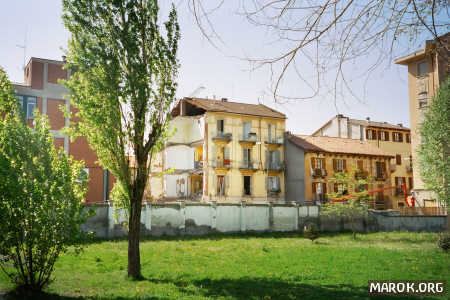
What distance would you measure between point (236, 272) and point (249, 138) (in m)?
31.0

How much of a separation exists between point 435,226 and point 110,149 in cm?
3060

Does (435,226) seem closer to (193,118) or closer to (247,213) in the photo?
(247,213)

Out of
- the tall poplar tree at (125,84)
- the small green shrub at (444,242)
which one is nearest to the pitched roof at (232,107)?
the small green shrub at (444,242)

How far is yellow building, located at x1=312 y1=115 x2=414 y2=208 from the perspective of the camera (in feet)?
175

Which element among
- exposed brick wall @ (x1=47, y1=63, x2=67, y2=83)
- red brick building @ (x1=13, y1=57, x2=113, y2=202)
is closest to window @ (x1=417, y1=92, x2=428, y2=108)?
red brick building @ (x1=13, y1=57, x2=113, y2=202)

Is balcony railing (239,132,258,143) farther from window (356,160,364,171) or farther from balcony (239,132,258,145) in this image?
window (356,160,364,171)

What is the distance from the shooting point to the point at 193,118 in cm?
4356

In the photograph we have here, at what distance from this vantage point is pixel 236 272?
1292 centimetres

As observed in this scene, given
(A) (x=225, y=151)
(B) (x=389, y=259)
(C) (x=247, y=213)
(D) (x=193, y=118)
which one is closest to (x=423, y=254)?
(B) (x=389, y=259)

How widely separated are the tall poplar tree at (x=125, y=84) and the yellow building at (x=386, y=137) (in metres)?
43.2

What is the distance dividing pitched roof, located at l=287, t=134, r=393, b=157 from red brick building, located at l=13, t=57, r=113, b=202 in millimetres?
22318

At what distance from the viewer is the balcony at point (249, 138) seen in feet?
141

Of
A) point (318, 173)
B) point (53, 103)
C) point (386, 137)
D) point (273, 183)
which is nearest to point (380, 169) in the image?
point (386, 137)

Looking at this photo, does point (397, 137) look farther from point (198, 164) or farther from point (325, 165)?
point (198, 164)
